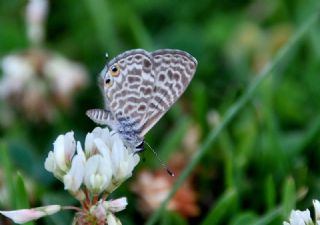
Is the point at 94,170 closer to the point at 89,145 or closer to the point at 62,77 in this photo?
the point at 89,145

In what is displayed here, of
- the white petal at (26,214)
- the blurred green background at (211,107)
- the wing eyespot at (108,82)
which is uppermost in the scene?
the wing eyespot at (108,82)

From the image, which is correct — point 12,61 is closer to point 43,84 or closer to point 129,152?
point 43,84

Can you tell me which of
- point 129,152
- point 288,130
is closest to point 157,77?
point 129,152

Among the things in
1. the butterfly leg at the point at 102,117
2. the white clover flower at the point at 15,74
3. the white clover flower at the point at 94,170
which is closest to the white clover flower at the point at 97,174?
the white clover flower at the point at 94,170

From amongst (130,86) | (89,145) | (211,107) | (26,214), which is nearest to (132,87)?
(130,86)

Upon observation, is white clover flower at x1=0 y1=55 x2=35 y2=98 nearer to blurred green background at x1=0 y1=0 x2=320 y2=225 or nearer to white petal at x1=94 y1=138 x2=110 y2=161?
blurred green background at x1=0 y1=0 x2=320 y2=225

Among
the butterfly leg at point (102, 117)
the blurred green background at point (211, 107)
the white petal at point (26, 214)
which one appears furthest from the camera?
the blurred green background at point (211, 107)

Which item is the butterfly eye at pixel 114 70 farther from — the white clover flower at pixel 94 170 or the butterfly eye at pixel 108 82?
the white clover flower at pixel 94 170
